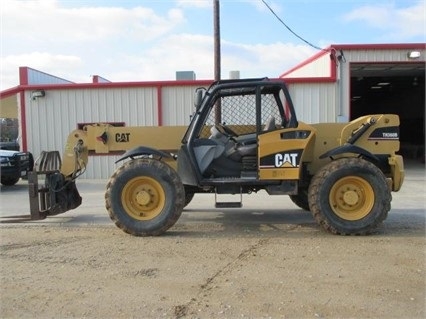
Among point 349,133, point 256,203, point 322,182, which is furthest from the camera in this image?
point 256,203

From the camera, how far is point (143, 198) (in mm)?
6969

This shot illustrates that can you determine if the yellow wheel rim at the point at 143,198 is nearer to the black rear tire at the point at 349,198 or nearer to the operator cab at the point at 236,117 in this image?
the operator cab at the point at 236,117

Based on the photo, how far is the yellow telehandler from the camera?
687 centimetres

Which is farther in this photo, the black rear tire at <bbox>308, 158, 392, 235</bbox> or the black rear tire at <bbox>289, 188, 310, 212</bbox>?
the black rear tire at <bbox>289, 188, 310, 212</bbox>

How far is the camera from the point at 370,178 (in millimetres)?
6855

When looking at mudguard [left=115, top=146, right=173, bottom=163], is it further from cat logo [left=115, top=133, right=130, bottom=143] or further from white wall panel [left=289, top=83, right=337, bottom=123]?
white wall panel [left=289, top=83, right=337, bottom=123]

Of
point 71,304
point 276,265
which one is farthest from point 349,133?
point 71,304

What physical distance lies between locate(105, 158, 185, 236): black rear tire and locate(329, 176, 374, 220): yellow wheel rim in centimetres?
225

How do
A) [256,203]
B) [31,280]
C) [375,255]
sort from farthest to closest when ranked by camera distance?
[256,203], [375,255], [31,280]

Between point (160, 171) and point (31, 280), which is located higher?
point (160, 171)

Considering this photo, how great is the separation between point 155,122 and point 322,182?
34.4 ft

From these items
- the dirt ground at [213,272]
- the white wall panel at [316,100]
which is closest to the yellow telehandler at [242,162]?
the dirt ground at [213,272]

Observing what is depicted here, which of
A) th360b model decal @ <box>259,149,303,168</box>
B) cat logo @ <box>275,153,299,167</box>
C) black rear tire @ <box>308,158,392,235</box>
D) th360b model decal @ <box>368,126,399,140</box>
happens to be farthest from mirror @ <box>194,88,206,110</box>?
th360b model decal @ <box>368,126,399,140</box>

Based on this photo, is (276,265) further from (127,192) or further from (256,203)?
(256,203)
